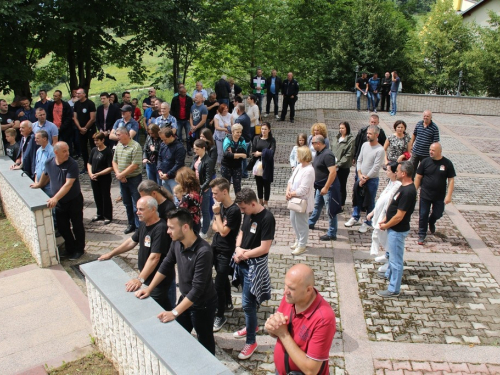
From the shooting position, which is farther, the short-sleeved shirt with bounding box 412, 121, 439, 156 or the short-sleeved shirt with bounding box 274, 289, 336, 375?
the short-sleeved shirt with bounding box 412, 121, 439, 156

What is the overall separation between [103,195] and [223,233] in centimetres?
407

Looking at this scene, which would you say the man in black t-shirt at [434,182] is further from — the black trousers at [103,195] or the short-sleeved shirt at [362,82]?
the short-sleeved shirt at [362,82]

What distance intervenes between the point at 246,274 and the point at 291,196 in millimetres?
2438

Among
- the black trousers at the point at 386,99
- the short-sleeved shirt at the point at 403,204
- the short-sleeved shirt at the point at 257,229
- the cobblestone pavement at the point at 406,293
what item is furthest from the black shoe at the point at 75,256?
the black trousers at the point at 386,99

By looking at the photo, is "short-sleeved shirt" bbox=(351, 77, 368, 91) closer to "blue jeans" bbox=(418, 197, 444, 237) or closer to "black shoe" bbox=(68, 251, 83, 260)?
"blue jeans" bbox=(418, 197, 444, 237)

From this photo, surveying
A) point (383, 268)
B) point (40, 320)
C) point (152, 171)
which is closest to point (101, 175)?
point (152, 171)

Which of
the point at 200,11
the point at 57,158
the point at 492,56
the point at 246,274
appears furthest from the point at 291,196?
the point at 492,56

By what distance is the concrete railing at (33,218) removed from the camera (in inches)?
279

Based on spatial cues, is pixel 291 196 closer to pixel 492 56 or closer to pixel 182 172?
pixel 182 172

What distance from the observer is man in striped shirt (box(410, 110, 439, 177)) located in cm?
964

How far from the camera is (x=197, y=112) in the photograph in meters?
12.8

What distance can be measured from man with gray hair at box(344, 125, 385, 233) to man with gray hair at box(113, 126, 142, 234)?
3.87 metres

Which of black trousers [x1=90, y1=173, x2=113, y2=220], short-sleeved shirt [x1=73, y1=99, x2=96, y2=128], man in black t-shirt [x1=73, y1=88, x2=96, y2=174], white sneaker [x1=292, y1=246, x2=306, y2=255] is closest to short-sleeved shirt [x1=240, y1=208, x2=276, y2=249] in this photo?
white sneaker [x1=292, y1=246, x2=306, y2=255]

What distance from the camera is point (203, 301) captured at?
4516 millimetres
